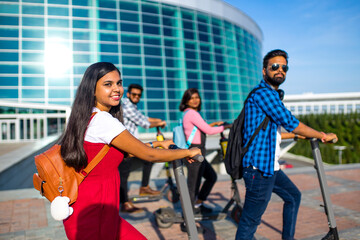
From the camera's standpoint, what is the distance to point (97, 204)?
5.36 feet

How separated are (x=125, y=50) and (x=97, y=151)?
24.2 m

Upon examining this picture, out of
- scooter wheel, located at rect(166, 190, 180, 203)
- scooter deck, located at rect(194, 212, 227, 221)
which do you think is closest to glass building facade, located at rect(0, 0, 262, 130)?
scooter wheel, located at rect(166, 190, 180, 203)

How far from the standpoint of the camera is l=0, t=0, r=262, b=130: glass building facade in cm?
2266

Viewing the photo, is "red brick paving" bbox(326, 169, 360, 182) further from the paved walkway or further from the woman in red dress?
the woman in red dress

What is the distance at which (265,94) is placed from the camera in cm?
244

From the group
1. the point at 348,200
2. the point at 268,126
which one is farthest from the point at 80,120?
the point at 348,200

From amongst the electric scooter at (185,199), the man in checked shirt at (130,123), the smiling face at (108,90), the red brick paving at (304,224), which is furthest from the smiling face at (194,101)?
the smiling face at (108,90)

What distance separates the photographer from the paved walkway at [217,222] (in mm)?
3742

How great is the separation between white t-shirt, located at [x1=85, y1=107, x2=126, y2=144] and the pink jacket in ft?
7.33

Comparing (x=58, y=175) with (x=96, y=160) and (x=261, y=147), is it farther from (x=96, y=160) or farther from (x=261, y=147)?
(x=261, y=147)

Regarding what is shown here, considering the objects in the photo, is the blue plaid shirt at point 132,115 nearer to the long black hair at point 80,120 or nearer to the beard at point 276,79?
the beard at point 276,79

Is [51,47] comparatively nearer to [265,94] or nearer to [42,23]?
[42,23]

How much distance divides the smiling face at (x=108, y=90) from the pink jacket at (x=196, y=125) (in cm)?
212

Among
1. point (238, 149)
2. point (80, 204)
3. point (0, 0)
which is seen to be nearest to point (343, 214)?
point (238, 149)
